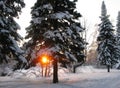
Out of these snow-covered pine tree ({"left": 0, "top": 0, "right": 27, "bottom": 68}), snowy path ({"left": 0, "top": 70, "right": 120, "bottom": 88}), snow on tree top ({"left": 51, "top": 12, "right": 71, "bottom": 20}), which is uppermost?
snow on tree top ({"left": 51, "top": 12, "right": 71, "bottom": 20})

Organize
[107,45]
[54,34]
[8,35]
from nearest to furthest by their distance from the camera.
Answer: [8,35] → [54,34] → [107,45]

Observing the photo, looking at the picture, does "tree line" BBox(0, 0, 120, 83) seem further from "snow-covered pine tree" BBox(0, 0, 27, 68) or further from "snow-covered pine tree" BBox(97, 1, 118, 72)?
"snow-covered pine tree" BBox(97, 1, 118, 72)

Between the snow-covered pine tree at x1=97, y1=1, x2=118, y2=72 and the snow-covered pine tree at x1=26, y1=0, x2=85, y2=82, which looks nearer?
the snow-covered pine tree at x1=26, y1=0, x2=85, y2=82

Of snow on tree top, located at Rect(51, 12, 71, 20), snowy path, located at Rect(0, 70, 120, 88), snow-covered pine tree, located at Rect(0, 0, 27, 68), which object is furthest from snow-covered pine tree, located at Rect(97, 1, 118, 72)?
snow-covered pine tree, located at Rect(0, 0, 27, 68)

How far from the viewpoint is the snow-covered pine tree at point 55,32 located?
27.8m

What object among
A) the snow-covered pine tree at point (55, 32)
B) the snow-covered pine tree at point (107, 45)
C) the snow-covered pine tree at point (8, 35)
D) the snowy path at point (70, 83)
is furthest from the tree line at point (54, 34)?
the snow-covered pine tree at point (107, 45)

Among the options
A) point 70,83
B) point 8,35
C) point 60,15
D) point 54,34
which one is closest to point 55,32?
point 54,34

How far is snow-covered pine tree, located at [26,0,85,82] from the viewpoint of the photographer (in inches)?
1094

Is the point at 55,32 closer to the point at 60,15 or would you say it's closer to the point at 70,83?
the point at 60,15

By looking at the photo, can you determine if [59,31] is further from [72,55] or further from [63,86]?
[63,86]

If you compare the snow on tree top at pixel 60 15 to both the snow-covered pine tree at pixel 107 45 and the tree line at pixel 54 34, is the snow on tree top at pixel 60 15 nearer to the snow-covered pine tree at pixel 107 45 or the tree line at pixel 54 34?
the tree line at pixel 54 34

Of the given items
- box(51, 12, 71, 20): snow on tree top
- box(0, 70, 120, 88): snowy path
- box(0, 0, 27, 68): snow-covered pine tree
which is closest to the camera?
box(0, 0, 27, 68): snow-covered pine tree

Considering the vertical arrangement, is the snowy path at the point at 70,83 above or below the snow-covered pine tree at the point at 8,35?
below

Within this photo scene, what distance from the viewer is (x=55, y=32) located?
2798 cm
